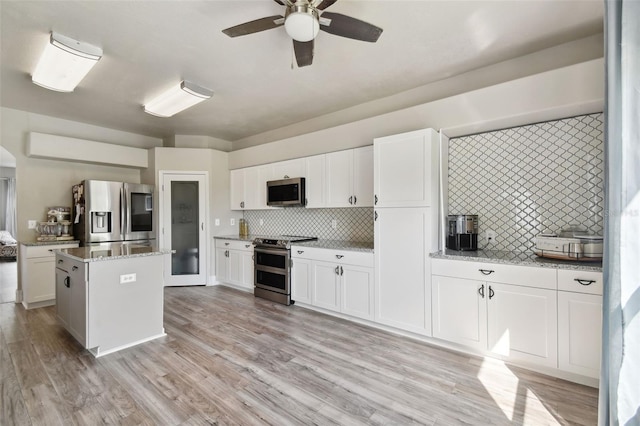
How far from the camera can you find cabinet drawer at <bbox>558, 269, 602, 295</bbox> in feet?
6.74

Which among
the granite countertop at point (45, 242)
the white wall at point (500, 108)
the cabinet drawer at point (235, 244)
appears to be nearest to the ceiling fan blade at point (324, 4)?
the white wall at point (500, 108)

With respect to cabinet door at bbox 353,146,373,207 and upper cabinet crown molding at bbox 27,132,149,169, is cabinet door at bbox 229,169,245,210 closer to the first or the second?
upper cabinet crown molding at bbox 27,132,149,169

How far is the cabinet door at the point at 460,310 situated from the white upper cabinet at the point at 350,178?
1.30 m

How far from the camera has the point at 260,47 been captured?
2.61 m

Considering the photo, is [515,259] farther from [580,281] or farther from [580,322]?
Result: [580,322]

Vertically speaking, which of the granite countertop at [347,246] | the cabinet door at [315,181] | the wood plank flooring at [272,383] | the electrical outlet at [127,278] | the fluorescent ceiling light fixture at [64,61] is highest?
the fluorescent ceiling light fixture at [64,61]

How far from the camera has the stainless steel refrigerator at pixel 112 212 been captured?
432 cm

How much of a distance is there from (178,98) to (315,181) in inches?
78.8

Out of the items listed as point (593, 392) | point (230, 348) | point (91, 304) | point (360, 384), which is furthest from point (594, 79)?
point (91, 304)

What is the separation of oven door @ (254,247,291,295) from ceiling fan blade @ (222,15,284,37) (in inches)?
108

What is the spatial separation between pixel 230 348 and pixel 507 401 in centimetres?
229

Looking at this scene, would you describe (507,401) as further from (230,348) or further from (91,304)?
(91,304)

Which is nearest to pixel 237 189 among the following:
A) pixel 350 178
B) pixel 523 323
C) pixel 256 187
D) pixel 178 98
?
pixel 256 187

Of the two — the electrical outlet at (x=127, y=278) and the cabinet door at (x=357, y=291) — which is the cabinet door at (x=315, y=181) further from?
the electrical outlet at (x=127, y=278)
